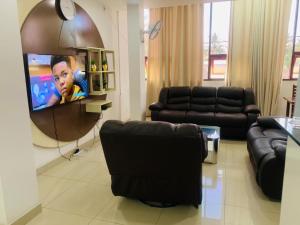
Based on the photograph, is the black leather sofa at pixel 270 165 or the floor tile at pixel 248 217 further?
the black leather sofa at pixel 270 165

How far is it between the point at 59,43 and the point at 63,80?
495 mm

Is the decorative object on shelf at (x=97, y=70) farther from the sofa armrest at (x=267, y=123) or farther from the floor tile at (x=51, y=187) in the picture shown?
the sofa armrest at (x=267, y=123)

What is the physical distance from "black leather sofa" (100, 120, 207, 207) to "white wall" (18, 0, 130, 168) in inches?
52.4

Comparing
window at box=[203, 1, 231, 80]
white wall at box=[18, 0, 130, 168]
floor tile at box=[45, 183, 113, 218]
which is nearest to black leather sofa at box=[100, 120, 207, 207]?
floor tile at box=[45, 183, 113, 218]

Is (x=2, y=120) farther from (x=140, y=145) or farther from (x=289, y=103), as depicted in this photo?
(x=289, y=103)

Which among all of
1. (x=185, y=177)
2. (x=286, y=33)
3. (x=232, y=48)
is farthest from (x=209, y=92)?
(x=185, y=177)

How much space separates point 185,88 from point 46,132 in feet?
9.87

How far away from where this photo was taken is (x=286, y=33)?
16.2 ft

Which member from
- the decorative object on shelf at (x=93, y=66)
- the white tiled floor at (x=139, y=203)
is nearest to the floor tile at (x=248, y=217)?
the white tiled floor at (x=139, y=203)

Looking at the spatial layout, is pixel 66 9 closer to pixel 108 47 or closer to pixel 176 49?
pixel 108 47

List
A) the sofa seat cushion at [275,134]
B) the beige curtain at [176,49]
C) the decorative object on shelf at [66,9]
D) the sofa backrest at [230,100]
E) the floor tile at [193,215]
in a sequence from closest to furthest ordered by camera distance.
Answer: the floor tile at [193,215] → the sofa seat cushion at [275,134] → the decorative object on shelf at [66,9] → the sofa backrest at [230,100] → the beige curtain at [176,49]

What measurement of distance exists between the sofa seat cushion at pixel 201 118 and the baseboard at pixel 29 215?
2968 millimetres

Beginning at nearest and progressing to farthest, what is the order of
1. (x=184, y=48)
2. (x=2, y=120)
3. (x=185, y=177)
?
(x=2, y=120) → (x=185, y=177) → (x=184, y=48)

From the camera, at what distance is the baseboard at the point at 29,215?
2053mm
